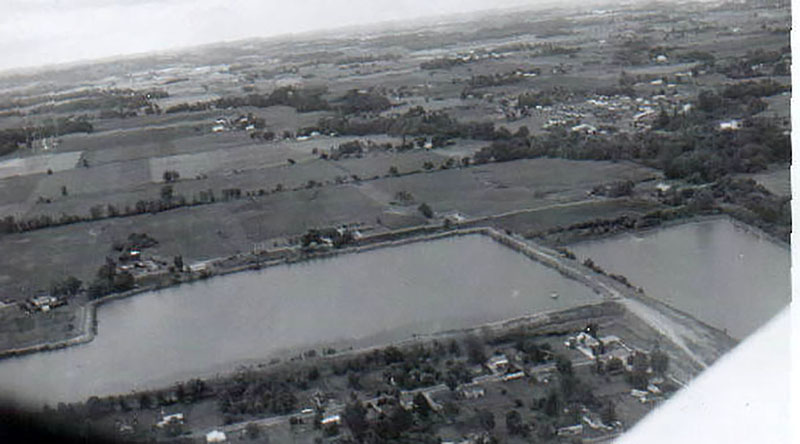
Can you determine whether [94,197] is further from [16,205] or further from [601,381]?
[601,381]

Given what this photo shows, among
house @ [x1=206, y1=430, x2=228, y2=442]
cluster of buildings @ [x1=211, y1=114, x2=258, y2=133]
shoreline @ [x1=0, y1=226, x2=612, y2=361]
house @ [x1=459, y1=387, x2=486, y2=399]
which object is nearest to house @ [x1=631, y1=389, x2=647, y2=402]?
house @ [x1=459, y1=387, x2=486, y2=399]

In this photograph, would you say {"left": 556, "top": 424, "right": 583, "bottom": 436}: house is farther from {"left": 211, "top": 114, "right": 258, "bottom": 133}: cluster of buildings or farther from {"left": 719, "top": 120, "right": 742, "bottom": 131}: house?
{"left": 719, "top": 120, "right": 742, "bottom": 131}: house

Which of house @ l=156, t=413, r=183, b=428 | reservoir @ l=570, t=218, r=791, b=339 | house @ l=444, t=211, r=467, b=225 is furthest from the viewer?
house @ l=444, t=211, r=467, b=225

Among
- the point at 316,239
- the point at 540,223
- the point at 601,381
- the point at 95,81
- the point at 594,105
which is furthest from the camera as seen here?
the point at 594,105

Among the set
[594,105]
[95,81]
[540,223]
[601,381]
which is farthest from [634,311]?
[95,81]

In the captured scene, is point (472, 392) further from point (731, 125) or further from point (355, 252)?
point (731, 125)

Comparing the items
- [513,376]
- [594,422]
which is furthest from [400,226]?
[594,422]

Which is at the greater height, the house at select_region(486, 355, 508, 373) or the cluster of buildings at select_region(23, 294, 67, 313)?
the cluster of buildings at select_region(23, 294, 67, 313)
